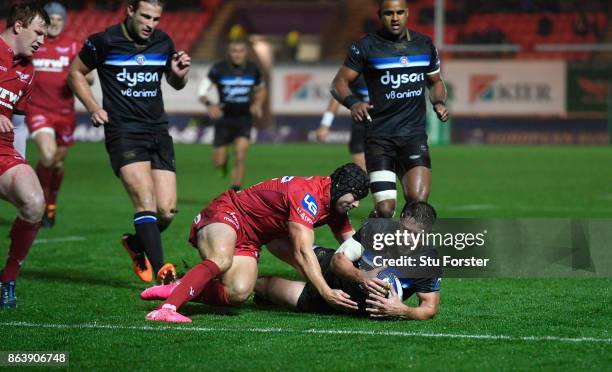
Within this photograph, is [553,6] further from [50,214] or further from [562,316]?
[562,316]

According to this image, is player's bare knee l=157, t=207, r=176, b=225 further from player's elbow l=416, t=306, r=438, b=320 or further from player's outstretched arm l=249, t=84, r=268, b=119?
player's outstretched arm l=249, t=84, r=268, b=119

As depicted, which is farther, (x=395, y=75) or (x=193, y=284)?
(x=395, y=75)

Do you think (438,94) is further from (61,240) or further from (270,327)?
(61,240)

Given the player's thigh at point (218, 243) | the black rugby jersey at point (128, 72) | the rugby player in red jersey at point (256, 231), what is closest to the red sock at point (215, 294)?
the rugby player in red jersey at point (256, 231)

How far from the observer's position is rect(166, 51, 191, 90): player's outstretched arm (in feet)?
28.9

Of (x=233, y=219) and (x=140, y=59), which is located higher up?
(x=140, y=59)

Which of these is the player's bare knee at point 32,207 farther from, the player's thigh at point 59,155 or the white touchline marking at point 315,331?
the player's thigh at point 59,155

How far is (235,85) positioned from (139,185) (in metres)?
8.58

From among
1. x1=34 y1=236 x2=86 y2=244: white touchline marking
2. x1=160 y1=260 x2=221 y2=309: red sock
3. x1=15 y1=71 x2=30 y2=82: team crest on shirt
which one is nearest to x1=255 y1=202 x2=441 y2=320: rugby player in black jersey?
x1=160 y1=260 x2=221 y2=309: red sock

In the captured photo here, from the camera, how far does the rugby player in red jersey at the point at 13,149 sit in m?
7.47

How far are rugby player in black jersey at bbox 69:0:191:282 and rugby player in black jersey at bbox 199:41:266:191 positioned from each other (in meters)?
7.79

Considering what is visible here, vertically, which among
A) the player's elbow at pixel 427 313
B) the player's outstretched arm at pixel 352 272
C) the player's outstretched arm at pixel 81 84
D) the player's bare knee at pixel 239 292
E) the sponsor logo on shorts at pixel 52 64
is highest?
the player's outstretched arm at pixel 81 84

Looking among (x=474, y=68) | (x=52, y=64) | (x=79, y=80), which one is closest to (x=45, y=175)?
(x=52, y=64)

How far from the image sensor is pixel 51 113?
42.7 ft
